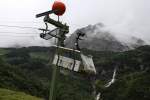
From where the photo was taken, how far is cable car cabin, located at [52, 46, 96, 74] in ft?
55.9

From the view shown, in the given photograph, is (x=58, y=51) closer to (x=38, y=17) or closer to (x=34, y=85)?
(x=38, y=17)

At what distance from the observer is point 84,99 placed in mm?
171375

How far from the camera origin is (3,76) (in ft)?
452

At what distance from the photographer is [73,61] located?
56.2 ft

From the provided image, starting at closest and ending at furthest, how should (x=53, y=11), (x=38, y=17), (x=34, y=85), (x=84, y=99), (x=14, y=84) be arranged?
(x=53, y=11) < (x=38, y=17) < (x=14, y=84) < (x=34, y=85) < (x=84, y=99)

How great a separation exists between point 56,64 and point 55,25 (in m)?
1.84

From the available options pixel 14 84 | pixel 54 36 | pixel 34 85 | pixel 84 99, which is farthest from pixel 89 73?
pixel 84 99

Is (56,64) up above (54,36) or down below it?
below

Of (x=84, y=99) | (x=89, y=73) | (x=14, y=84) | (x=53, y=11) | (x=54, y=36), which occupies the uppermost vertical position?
(x=53, y=11)

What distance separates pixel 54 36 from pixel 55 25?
1.83 feet

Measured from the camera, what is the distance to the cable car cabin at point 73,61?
17031 mm

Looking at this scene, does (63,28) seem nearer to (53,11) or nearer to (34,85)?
(53,11)

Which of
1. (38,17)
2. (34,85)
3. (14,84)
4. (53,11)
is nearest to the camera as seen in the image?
(53,11)

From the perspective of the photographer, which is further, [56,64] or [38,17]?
[38,17]
